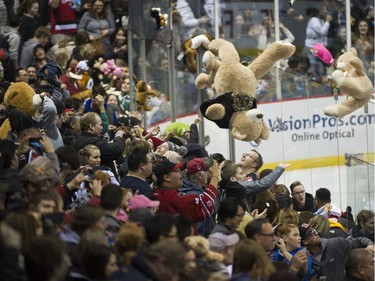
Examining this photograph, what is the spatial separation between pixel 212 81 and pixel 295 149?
3297mm

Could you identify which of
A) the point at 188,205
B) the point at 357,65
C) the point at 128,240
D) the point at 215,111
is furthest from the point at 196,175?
the point at 128,240

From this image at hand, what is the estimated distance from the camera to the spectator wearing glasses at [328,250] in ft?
41.1

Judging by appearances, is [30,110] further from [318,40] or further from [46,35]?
[318,40]

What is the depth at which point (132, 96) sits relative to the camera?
59.1 ft

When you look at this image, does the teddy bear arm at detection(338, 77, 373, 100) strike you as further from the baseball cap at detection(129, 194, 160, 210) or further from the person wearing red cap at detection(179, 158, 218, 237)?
the baseball cap at detection(129, 194, 160, 210)

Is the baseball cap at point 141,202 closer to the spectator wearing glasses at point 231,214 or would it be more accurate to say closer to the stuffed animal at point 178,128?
the spectator wearing glasses at point 231,214

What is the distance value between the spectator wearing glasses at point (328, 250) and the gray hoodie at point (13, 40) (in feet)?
21.0

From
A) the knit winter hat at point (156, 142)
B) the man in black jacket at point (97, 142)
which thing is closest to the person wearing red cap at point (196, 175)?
the man in black jacket at point (97, 142)

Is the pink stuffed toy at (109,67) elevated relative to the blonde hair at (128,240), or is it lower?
elevated

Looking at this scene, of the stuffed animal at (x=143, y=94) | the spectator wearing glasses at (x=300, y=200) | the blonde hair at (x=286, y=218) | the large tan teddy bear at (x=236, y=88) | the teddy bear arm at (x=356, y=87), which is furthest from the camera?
the stuffed animal at (x=143, y=94)

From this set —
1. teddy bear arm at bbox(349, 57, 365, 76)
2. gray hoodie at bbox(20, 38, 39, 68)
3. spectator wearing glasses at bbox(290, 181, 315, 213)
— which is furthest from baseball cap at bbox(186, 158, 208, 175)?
gray hoodie at bbox(20, 38, 39, 68)

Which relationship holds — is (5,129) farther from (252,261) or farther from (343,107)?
(343,107)

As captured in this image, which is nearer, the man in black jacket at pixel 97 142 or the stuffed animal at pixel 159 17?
the man in black jacket at pixel 97 142

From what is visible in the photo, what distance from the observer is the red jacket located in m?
11.3
